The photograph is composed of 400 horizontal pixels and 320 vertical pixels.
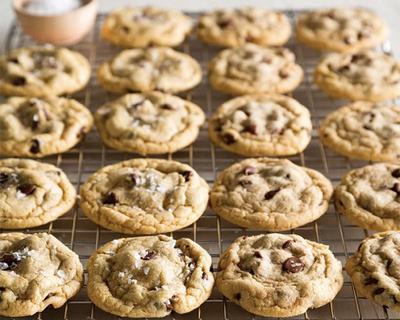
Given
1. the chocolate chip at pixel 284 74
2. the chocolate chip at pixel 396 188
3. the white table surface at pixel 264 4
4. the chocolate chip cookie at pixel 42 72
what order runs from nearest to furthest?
the chocolate chip at pixel 396 188 < the chocolate chip cookie at pixel 42 72 < the chocolate chip at pixel 284 74 < the white table surface at pixel 264 4

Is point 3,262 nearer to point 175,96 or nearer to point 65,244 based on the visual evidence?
point 65,244

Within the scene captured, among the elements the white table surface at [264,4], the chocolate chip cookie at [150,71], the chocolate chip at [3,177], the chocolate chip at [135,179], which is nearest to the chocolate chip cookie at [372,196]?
the chocolate chip at [135,179]

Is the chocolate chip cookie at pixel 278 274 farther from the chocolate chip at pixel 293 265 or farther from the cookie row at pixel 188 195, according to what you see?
the cookie row at pixel 188 195

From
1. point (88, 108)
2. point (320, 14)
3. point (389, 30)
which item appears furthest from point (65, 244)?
point (389, 30)

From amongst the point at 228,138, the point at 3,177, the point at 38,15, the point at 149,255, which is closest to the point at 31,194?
the point at 3,177

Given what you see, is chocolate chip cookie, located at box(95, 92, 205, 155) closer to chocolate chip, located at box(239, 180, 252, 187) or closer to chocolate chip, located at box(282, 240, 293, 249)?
chocolate chip, located at box(239, 180, 252, 187)

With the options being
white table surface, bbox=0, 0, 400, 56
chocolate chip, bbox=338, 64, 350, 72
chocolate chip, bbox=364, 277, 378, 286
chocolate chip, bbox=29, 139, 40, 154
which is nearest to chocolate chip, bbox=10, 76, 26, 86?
chocolate chip, bbox=29, 139, 40, 154

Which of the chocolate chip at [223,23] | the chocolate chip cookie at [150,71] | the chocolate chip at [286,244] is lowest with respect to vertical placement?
the chocolate chip cookie at [150,71]
